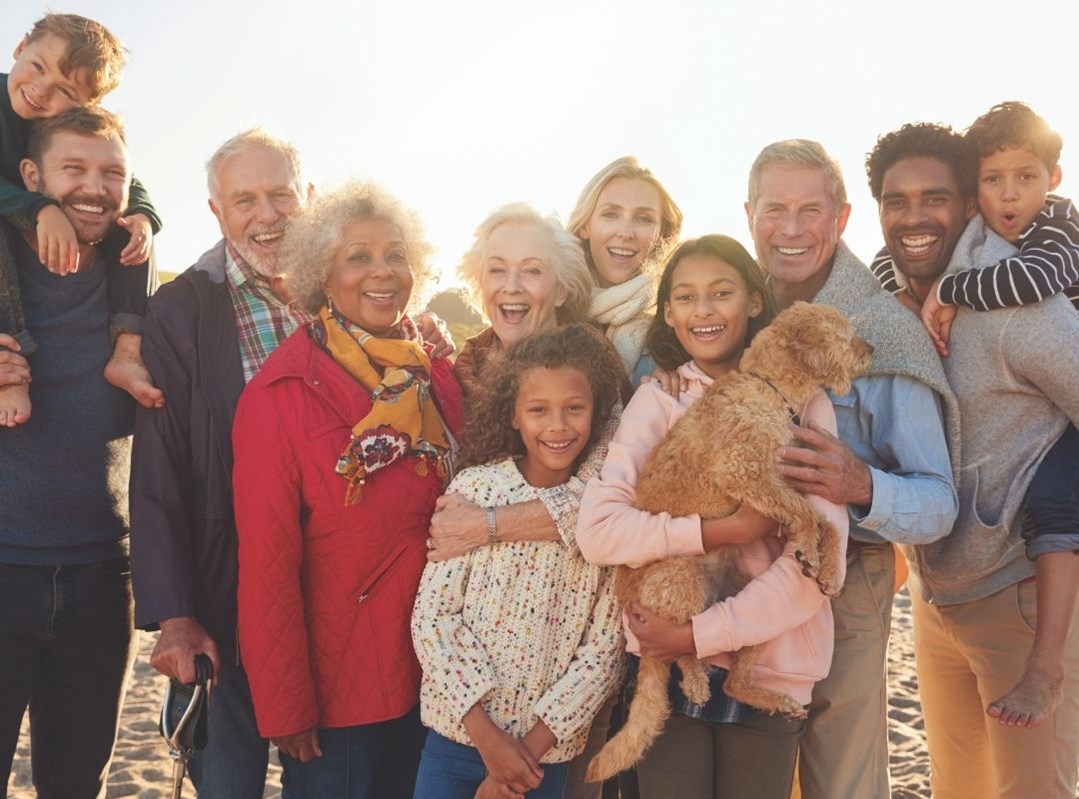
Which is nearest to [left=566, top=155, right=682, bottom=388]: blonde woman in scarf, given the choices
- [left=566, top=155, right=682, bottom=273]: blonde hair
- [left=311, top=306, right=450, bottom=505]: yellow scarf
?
[left=566, top=155, right=682, bottom=273]: blonde hair

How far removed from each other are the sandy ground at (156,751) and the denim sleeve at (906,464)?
3877 mm

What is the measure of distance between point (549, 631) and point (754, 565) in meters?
0.82

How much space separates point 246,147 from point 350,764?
2.86 metres

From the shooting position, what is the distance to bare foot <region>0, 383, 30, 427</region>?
11.0 feet

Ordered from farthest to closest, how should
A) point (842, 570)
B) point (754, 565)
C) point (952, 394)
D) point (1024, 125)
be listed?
point (1024, 125)
point (952, 394)
point (754, 565)
point (842, 570)

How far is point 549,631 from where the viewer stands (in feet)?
10.1

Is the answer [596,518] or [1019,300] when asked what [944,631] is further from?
[596,518]

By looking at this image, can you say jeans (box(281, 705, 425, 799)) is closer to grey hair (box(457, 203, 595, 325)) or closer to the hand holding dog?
the hand holding dog

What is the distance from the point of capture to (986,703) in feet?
11.6

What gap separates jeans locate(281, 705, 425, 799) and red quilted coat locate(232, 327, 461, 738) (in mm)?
101

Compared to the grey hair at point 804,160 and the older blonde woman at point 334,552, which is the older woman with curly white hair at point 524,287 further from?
the grey hair at point 804,160

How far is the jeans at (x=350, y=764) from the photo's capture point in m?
3.21

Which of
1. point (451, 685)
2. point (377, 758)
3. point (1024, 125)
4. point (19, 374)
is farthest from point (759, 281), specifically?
point (19, 374)

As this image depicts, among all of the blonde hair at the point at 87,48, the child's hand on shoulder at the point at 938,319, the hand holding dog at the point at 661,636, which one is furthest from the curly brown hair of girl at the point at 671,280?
the blonde hair at the point at 87,48
